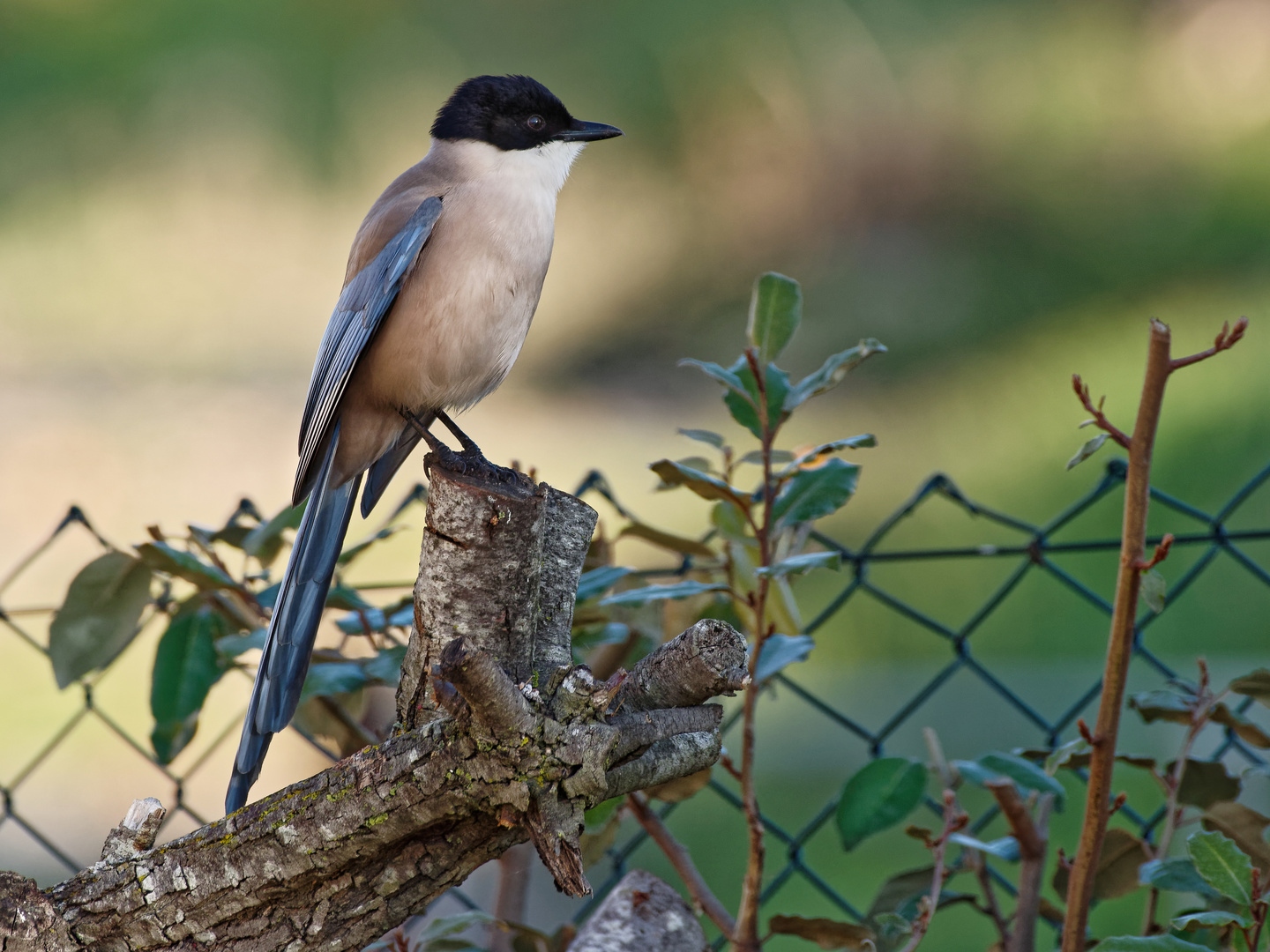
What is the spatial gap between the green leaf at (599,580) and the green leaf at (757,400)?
16cm

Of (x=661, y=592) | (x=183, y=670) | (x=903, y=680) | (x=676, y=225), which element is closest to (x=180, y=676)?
(x=183, y=670)

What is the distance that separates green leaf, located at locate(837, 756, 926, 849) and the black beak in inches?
31.7

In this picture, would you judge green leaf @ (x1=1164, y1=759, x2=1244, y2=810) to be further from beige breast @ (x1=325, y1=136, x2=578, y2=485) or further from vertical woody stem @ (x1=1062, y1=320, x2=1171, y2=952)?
beige breast @ (x1=325, y1=136, x2=578, y2=485)

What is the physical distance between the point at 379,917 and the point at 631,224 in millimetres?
5419

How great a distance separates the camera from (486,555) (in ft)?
2.56

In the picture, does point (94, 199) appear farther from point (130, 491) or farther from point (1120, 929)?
point (1120, 929)

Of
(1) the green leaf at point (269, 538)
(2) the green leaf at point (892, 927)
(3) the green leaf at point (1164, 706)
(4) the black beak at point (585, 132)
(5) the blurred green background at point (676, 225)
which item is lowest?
(2) the green leaf at point (892, 927)

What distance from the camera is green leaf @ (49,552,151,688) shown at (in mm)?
1118

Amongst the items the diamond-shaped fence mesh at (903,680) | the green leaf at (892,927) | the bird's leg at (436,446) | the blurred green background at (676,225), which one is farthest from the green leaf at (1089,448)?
the blurred green background at (676,225)

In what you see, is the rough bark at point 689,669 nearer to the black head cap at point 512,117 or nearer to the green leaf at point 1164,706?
the green leaf at point 1164,706

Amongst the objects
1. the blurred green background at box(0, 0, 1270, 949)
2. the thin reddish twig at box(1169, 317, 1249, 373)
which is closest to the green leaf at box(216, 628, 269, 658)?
the thin reddish twig at box(1169, 317, 1249, 373)

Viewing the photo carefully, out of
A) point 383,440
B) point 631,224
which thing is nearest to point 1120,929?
point 383,440

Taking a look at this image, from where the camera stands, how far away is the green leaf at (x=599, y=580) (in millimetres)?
1029

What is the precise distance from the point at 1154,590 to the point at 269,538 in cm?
76
